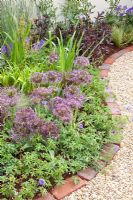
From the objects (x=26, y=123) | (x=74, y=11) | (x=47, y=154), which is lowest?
(x=47, y=154)

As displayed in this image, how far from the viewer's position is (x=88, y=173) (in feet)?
9.82

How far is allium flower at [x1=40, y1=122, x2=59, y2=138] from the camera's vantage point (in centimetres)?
288

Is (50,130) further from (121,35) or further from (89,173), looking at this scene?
(121,35)

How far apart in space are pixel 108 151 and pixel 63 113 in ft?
1.77

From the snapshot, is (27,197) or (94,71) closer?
(27,197)

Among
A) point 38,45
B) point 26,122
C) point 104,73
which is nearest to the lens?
point 26,122

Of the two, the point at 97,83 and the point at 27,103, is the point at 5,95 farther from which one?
the point at 97,83

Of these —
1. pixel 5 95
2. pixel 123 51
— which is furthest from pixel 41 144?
pixel 123 51

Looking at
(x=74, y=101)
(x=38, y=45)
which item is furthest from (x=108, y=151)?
(x=38, y=45)

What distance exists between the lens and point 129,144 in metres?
3.39

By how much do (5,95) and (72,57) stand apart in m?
0.99

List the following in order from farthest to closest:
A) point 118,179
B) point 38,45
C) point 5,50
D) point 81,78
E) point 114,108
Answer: point 38,45, point 5,50, point 114,108, point 81,78, point 118,179

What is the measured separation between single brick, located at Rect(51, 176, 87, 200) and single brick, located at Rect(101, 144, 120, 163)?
0.31 m

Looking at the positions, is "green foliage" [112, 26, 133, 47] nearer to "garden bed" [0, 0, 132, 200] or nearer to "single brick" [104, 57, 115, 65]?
"single brick" [104, 57, 115, 65]
